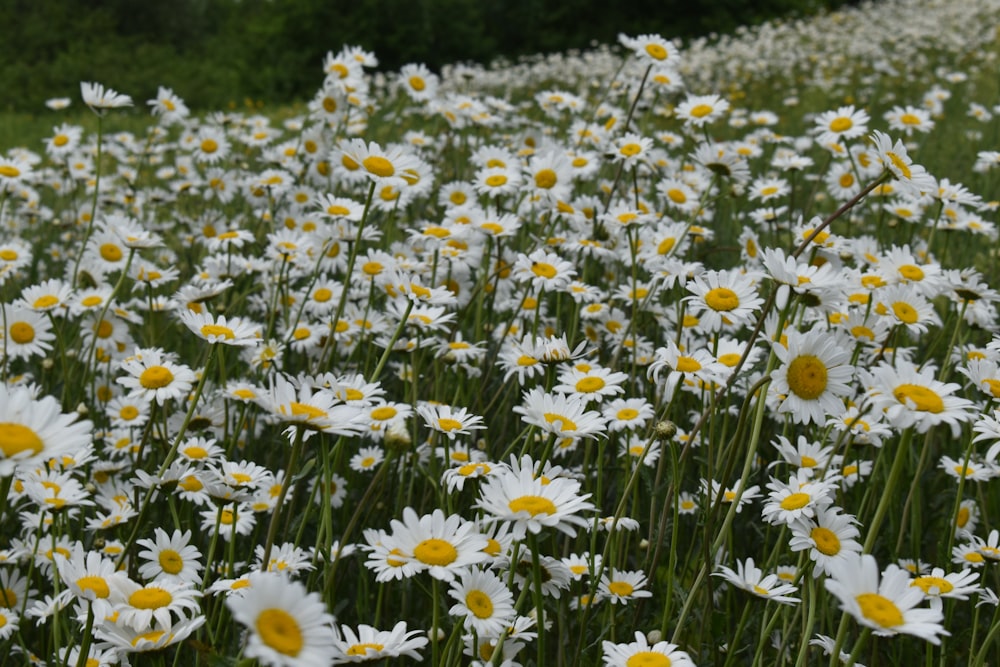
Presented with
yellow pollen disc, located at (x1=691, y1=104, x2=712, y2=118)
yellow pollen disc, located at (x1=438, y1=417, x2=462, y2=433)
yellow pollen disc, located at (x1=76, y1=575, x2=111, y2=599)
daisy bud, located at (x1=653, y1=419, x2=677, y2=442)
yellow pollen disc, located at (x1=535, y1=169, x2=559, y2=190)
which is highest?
yellow pollen disc, located at (x1=691, y1=104, x2=712, y2=118)

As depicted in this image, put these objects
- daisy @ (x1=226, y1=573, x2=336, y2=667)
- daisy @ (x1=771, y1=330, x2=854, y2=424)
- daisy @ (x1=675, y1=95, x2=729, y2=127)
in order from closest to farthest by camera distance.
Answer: daisy @ (x1=226, y1=573, x2=336, y2=667) → daisy @ (x1=771, y1=330, x2=854, y2=424) → daisy @ (x1=675, y1=95, x2=729, y2=127)

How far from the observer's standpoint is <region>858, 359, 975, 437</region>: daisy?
4.86 feet

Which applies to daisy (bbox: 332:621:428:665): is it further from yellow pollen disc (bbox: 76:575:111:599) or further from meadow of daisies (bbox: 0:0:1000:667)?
yellow pollen disc (bbox: 76:575:111:599)

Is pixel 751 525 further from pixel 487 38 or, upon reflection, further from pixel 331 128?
pixel 487 38

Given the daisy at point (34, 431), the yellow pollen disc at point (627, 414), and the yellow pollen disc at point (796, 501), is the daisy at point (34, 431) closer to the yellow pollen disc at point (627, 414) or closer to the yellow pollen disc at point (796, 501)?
the yellow pollen disc at point (796, 501)

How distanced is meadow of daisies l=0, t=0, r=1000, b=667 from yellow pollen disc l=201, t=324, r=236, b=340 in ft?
0.04

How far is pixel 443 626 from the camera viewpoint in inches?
74.1

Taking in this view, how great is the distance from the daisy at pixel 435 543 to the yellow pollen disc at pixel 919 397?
74cm

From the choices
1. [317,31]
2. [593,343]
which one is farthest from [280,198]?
[317,31]

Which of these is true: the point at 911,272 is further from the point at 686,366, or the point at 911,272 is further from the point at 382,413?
the point at 382,413

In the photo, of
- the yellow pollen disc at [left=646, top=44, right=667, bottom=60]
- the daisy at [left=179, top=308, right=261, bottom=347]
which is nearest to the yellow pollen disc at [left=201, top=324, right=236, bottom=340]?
the daisy at [left=179, top=308, right=261, bottom=347]

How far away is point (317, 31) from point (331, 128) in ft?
44.4

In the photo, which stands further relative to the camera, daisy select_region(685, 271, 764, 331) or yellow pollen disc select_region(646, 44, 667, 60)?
yellow pollen disc select_region(646, 44, 667, 60)

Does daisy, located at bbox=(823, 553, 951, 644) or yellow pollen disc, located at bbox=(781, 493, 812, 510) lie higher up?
daisy, located at bbox=(823, 553, 951, 644)
